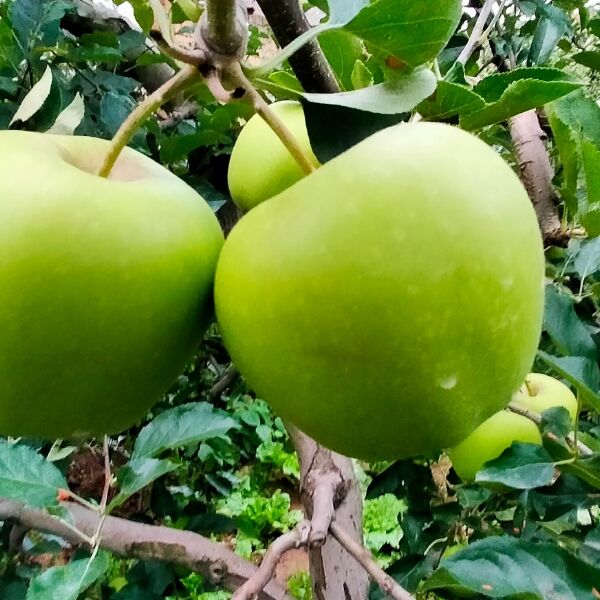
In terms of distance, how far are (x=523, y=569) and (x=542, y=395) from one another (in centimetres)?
34

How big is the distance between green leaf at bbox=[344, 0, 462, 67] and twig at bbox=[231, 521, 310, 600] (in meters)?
0.37

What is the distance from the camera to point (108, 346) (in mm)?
378

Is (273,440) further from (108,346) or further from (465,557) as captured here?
(108,346)

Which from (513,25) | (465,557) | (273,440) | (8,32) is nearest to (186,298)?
(465,557)

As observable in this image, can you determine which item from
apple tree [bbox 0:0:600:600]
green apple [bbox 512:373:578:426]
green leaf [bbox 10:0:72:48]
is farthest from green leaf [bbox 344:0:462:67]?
green leaf [bbox 10:0:72:48]

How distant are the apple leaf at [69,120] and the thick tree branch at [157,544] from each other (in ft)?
1.43

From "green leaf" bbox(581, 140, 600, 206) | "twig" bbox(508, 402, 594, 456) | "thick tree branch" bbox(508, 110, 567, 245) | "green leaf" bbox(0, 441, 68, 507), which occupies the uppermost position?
"green leaf" bbox(581, 140, 600, 206)

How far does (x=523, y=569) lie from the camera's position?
0.52m

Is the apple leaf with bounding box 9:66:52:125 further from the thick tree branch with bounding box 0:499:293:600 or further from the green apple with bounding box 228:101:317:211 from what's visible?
the thick tree branch with bounding box 0:499:293:600

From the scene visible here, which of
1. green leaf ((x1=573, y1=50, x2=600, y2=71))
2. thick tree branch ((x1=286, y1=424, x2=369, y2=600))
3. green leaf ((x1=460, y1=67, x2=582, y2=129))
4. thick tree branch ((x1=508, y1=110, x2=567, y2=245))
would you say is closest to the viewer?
green leaf ((x1=460, y1=67, x2=582, y2=129))

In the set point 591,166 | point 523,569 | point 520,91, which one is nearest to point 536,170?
point 591,166

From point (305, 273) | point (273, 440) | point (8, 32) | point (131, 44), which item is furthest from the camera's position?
point (273, 440)

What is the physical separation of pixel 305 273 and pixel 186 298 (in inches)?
3.3

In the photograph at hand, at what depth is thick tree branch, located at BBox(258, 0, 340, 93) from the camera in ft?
1.61
